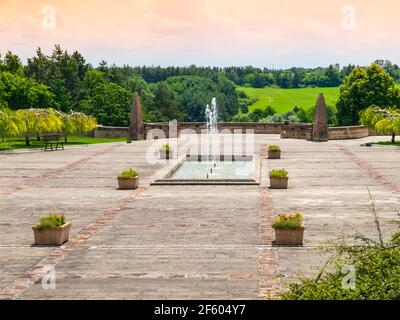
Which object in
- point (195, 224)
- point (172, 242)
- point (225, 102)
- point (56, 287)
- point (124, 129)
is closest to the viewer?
point (56, 287)

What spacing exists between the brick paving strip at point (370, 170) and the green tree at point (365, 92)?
24221 millimetres

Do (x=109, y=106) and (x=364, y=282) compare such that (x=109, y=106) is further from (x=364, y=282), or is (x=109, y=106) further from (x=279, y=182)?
(x=364, y=282)

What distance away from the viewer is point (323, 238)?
19125 millimetres

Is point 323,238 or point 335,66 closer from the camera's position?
point 323,238

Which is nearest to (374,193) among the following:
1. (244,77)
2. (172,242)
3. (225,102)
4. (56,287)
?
(172,242)

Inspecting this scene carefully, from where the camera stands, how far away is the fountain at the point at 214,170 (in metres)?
30.2

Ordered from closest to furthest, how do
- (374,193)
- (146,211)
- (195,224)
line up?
(195,224)
(146,211)
(374,193)

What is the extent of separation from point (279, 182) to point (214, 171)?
7945 mm

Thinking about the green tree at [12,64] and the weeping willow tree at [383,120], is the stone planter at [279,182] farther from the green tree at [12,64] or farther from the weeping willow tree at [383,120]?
the green tree at [12,64]

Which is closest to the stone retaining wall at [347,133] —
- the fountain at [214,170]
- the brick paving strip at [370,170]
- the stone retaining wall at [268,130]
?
the stone retaining wall at [268,130]

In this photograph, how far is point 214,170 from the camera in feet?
119

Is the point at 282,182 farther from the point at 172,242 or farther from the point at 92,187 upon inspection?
the point at 172,242

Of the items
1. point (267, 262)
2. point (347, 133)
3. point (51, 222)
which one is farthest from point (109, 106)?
point (267, 262)
